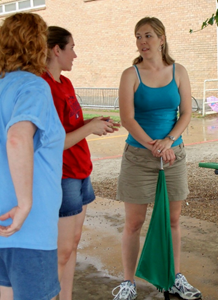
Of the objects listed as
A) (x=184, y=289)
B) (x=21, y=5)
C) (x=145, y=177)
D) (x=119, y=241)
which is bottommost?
(x=119, y=241)

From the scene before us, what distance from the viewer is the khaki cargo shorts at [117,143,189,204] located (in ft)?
10.3

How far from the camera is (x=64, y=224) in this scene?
268cm

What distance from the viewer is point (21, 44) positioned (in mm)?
1955

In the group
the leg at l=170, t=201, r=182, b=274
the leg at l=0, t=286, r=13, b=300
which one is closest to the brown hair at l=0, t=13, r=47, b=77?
the leg at l=0, t=286, r=13, b=300

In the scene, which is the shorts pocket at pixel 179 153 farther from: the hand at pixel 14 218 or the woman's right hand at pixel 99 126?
the hand at pixel 14 218

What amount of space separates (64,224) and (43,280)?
0.77 m

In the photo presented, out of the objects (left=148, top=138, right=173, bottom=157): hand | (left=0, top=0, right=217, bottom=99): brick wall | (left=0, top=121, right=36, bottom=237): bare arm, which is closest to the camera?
(left=0, top=121, right=36, bottom=237): bare arm

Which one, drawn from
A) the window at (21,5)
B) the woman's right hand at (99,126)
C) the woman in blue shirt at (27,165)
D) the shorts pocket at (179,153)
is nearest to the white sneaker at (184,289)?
the shorts pocket at (179,153)

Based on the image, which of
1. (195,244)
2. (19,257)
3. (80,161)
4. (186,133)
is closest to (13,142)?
(19,257)

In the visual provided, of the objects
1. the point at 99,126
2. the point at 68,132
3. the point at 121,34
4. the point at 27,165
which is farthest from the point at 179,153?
the point at 121,34

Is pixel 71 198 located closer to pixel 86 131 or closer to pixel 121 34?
pixel 86 131

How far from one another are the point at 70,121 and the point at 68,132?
68 millimetres

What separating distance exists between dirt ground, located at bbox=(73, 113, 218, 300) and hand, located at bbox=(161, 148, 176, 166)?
1.06m

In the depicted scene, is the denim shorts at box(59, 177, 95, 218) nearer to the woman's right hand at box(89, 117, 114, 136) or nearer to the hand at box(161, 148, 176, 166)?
the woman's right hand at box(89, 117, 114, 136)
